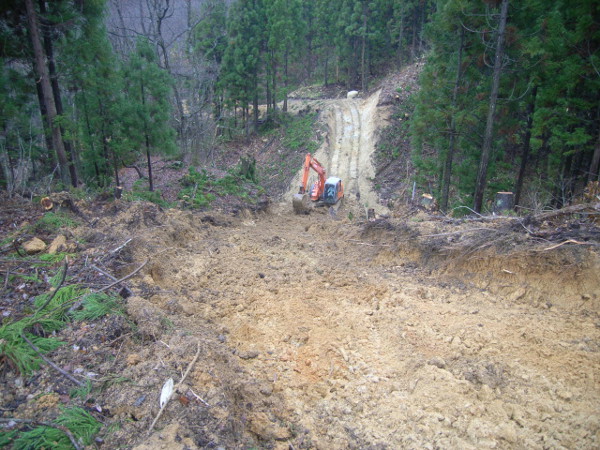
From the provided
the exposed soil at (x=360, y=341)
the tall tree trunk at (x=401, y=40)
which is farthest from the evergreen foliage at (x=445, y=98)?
the tall tree trunk at (x=401, y=40)

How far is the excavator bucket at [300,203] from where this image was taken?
55.2ft

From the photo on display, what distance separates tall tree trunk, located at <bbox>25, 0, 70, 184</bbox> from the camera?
405 inches

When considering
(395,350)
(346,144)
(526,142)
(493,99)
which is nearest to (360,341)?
(395,350)

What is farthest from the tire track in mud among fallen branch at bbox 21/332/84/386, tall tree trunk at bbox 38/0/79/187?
fallen branch at bbox 21/332/84/386

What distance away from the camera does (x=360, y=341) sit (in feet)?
18.7

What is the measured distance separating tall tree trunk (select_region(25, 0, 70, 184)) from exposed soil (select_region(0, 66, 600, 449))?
3540 millimetres

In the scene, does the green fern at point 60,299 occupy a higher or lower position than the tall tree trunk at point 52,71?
lower

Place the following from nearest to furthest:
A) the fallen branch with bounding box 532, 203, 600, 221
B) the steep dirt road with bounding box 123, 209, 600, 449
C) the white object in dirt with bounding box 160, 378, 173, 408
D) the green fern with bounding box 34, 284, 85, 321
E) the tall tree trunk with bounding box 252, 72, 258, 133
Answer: the white object in dirt with bounding box 160, 378, 173, 408 < the steep dirt road with bounding box 123, 209, 600, 449 < the green fern with bounding box 34, 284, 85, 321 < the fallen branch with bounding box 532, 203, 600, 221 < the tall tree trunk with bounding box 252, 72, 258, 133

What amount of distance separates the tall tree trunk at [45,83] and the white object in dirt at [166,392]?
34.4 feet

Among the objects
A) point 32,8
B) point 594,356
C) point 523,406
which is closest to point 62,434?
point 523,406

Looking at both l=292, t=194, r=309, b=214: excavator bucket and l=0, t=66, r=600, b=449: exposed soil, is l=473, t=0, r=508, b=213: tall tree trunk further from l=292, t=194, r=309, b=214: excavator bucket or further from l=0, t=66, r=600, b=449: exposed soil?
l=292, t=194, r=309, b=214: excavator bucket

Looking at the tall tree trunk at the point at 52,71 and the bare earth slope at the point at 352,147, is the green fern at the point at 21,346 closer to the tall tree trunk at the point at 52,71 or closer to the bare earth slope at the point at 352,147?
the tall tree trunk at the point at 52,71

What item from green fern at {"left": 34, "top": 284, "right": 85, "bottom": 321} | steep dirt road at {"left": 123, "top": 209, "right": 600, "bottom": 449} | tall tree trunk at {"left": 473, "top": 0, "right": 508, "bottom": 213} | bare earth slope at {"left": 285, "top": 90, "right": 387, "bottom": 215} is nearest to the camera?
steep dirt road at {"left": 123, "top": 209, "right": 600, "bottom": 449}

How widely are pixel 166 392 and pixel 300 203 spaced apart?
528 inches
